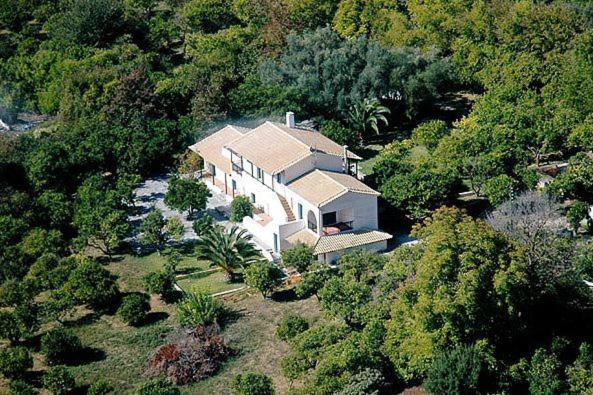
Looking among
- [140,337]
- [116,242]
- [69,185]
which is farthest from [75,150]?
[140,337]

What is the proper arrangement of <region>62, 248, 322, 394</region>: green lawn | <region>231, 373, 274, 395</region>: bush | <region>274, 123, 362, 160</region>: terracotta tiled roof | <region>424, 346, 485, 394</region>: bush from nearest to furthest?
<region>424, 346, 485, 394</region>: bush < <region>231, 373, 274, 395</region>: bush < <region>62, 248, 322, 394</region>: green lawn < <region>274, 123, 362, 160</region>: terracotta tiled roof

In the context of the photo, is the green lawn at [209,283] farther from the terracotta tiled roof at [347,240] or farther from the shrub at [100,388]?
the shrub at [100,388]

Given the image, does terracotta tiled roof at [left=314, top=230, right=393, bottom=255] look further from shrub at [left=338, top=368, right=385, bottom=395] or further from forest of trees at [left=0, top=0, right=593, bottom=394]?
shrub at [left=338, top=368, right=385, bottom=395]

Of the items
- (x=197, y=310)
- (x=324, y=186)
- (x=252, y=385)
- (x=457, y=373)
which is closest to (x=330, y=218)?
(x=324, y=186)

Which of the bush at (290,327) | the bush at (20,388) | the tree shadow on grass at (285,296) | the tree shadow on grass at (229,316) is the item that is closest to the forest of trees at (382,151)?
the bush at (290,327)

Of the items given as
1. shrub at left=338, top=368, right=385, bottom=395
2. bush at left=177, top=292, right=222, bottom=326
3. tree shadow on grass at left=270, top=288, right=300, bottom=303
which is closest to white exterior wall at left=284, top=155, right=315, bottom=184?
tree shadow on grass at left=270, top=288, right=300, bottom=303

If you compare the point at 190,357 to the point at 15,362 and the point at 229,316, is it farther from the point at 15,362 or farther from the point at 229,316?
the point at 15,362

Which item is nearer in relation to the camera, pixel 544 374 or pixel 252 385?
pixel 252 385
